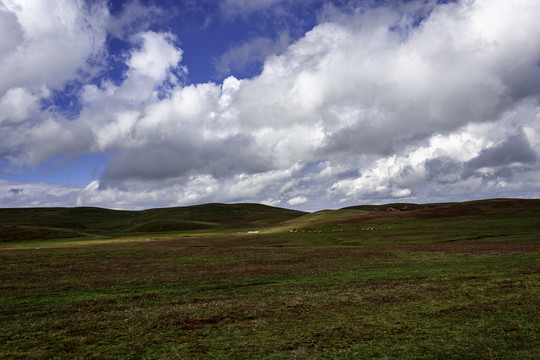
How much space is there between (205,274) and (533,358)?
1166 inches

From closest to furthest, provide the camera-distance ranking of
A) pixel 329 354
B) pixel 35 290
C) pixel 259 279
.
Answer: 1. pixel 329 354
2. pixel 35 290
3. pixel 259 279

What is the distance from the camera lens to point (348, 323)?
18.2 metres

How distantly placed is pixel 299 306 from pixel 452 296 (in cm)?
1112

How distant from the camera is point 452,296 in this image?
912 inches

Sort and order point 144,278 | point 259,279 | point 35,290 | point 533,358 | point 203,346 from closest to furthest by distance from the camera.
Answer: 1. point 533,358
2. point 203,346
3. point 35,290
4. point 259,279
5. point 144,278

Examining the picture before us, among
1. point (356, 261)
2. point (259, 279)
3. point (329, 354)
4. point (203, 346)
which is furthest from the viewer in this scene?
point (356, 261)

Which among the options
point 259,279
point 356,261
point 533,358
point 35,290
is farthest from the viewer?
point 356,261

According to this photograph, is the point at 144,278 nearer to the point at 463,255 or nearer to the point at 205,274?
the point at 205,274

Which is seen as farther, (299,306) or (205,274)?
(205,274)

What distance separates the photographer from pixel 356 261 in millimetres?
43188

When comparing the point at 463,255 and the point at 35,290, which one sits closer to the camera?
the point at 35,290

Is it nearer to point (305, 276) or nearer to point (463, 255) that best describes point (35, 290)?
point (305, 276)

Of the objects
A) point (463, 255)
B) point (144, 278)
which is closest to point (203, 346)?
point (144, 278)

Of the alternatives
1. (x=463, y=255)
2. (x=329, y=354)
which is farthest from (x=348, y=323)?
(x=463, y=255)
